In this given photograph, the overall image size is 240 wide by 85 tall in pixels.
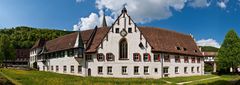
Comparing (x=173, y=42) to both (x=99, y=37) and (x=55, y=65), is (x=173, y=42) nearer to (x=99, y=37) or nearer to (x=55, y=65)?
(x=99, y=37)

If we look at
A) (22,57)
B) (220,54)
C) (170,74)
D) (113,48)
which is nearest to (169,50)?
(170,74)

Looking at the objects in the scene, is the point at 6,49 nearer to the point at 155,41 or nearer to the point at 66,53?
the point at 66,53

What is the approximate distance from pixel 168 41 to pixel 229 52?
66.0ft

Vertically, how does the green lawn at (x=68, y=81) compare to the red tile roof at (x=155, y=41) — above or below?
below

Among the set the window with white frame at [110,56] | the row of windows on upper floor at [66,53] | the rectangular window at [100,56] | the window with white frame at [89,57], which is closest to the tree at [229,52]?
the window with white frame at [110,56]

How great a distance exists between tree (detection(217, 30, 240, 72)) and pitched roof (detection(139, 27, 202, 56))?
7750mm

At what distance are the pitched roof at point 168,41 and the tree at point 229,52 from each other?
775cm

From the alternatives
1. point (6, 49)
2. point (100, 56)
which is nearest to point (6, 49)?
point (6, 49)

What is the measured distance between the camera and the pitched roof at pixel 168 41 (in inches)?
2640

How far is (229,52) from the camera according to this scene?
8250 centimetres

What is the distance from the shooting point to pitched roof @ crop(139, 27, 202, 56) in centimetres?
6706

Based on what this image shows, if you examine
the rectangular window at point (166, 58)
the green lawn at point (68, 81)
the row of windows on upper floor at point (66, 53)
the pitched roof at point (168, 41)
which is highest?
the pitched roof at point (168, 41)

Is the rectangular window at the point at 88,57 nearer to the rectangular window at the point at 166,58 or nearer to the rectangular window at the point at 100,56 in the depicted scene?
the rectangular window at the point at 100,56

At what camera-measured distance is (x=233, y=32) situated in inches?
3307
